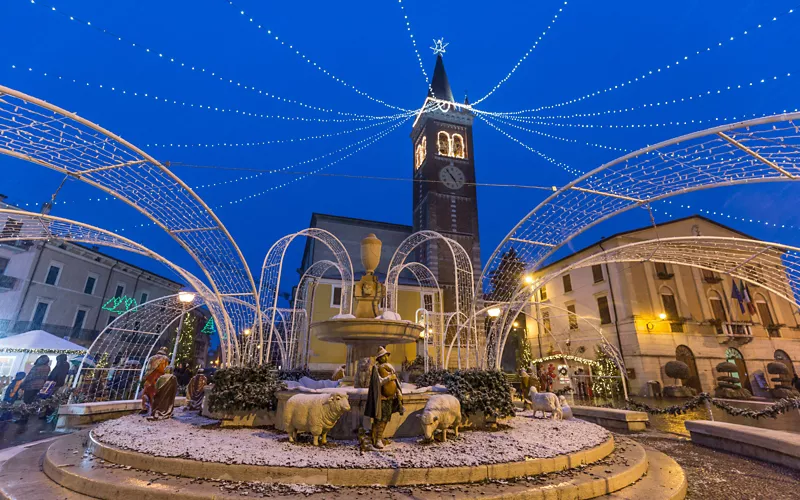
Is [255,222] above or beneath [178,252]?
above

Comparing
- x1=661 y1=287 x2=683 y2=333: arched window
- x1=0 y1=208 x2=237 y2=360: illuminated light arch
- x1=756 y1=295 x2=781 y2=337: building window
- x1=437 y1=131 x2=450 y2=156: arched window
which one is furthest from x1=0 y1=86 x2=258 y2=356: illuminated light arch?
x1=756 y1=295 x2=781 y2=337: building window

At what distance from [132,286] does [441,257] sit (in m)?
31.2

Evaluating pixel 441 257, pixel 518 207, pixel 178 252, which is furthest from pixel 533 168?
pixel 178 252

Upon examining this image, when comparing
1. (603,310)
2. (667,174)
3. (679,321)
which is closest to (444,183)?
(603,310)

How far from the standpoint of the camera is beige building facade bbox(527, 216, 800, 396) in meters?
25.2

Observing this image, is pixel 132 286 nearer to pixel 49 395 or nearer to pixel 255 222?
pixel 49 395

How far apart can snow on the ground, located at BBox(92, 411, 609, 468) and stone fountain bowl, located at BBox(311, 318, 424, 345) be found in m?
2.65

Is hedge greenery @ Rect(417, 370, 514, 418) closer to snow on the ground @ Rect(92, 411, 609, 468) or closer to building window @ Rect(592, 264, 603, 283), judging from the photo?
snow on the ground @ Rect(92, 411, 609, 468)

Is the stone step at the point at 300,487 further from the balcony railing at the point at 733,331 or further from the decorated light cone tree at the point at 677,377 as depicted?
the balcony railing at the point at 733,331

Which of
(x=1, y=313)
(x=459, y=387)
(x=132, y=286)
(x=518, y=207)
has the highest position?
(x=518, y=207)

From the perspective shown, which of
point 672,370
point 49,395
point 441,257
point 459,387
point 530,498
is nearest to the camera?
point 530,498

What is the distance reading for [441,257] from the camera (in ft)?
113

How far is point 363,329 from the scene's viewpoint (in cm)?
930

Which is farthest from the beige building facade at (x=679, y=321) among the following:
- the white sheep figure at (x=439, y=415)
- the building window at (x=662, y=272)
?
the white sheep figure at (x=439, y=415)
